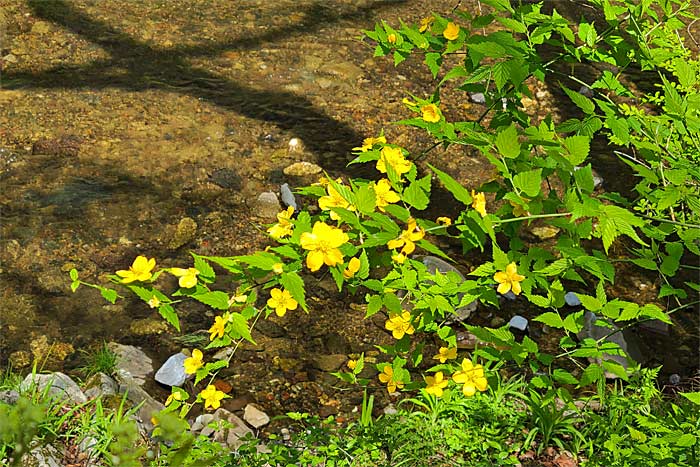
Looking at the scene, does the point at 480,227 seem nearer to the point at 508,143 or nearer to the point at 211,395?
the point at 508,143

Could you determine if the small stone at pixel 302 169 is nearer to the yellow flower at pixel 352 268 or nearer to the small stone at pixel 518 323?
the small stone at pixel 518 323

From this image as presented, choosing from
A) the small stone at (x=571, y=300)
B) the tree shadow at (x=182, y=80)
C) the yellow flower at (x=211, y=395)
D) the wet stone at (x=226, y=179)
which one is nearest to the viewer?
the yellow flower at (x=211, y=395)

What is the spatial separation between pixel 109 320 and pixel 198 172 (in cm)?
103

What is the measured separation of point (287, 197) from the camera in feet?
11.8

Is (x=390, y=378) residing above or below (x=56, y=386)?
above

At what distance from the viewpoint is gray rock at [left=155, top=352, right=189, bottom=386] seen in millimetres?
2734

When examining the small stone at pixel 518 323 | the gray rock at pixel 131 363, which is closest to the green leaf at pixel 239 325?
the gray rock at pixel 131 363

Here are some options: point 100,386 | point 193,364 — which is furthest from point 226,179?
point 193,364

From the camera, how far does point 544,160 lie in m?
1.71

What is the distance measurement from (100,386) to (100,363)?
0.17 m

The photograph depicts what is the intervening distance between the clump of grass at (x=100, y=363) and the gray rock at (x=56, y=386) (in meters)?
0.21

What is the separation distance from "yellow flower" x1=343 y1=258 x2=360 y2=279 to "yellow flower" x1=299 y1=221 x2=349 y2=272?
0.25 feet

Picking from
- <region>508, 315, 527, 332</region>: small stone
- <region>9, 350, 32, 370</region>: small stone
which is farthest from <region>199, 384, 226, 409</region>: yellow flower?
<region>508, 315, 527, 332</region>: small stone

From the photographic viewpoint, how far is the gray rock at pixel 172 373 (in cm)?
273
